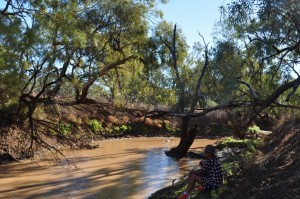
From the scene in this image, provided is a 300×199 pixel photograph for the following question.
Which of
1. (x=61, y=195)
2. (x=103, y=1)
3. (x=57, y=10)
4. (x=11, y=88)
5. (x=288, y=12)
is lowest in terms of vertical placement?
(x=61, y=195)

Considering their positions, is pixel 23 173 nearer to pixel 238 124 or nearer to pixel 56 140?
pixel 56 140

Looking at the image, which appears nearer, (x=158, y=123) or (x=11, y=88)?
(x=11, y=88)

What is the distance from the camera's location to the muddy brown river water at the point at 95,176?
11656 mm

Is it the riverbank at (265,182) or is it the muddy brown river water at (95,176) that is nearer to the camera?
the riverbank at (265,182)

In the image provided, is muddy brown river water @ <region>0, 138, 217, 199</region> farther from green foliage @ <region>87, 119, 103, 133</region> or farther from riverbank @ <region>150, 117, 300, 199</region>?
green foliage @ <region>87, 119, 103, 133</region>

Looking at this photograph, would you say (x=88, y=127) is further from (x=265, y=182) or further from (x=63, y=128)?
(x=265, y=182)

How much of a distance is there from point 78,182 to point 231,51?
718 cm

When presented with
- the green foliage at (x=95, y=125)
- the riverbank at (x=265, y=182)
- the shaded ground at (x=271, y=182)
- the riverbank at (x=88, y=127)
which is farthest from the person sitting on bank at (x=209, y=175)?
the green foliage at (x=95, y=125)

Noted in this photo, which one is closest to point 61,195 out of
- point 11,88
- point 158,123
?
point 11,88

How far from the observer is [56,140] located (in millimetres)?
20016

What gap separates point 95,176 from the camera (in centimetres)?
1449

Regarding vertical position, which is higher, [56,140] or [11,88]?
[11,88]

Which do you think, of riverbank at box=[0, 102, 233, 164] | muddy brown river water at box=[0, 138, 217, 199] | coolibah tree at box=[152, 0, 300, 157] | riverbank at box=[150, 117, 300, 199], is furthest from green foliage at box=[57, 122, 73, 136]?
riverbank at box=[150, 117, 300, 199]

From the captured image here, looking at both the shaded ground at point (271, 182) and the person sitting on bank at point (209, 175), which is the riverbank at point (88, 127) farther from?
the shaded ground at point (271, 182)
